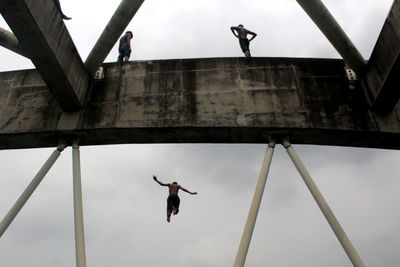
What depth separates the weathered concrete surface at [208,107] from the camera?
267 inches

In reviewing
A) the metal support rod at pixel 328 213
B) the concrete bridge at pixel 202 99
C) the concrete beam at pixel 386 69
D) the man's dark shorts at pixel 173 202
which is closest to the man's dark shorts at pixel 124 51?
the concrete bridge at pixel 202 99

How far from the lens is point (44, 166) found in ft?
20.9

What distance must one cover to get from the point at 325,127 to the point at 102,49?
16.4 feet

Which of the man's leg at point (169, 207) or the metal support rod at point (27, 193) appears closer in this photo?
the metal support rod at point (27, 193)

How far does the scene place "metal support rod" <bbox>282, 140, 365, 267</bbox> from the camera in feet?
17.1

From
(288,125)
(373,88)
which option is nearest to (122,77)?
(288,125)

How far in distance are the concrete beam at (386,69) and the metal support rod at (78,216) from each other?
6301mm

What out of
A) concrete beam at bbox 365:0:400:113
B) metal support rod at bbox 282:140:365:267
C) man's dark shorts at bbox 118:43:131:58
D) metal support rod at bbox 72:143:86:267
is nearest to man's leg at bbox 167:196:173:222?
metal support rod at bbox 72:143:86:267

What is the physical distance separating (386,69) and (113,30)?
17.9 feet

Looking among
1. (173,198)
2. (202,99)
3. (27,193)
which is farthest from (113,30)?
(173,198)

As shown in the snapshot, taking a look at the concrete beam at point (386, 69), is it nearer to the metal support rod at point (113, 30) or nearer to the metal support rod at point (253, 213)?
the metal support rod at point (253, 213)

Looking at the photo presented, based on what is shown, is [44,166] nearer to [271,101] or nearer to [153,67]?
[153,67]

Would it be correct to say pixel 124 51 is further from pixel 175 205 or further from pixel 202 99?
pixel 175 205

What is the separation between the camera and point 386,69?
20.1 feet
